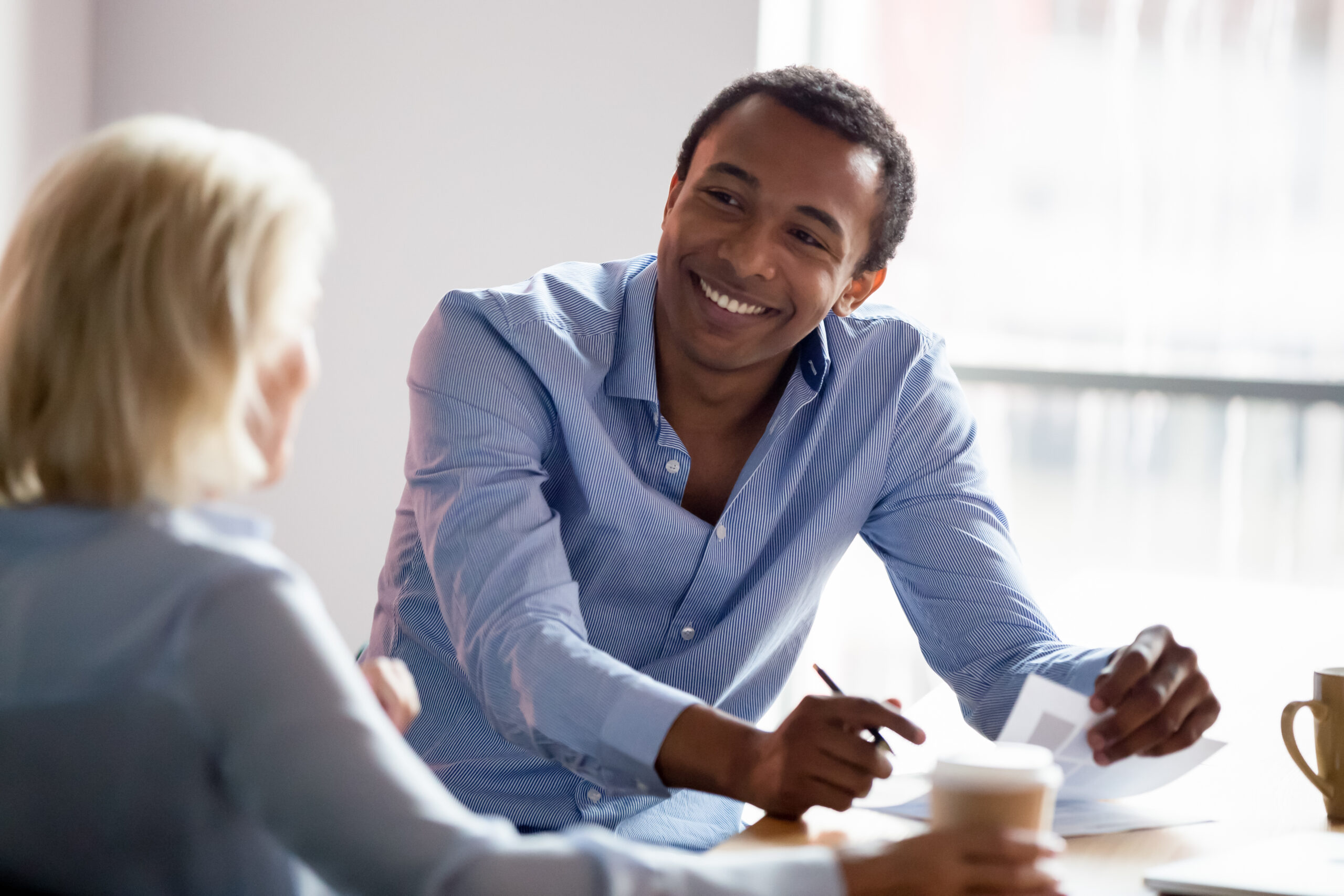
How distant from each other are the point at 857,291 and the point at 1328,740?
2.97 feet

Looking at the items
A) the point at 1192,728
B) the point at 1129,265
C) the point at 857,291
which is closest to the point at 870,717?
the point at 1192,728

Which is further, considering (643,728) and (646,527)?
(646,527)

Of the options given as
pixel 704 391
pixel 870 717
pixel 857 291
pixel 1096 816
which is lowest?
pixel 1096 816

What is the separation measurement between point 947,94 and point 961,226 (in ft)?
1.11

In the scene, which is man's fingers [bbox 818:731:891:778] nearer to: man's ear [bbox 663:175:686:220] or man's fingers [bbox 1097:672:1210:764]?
man's fingers [bbox 1097:672:1210:764]

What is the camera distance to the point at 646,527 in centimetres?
157

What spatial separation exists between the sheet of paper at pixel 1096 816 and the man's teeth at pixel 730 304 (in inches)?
27.1

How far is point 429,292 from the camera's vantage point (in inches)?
131

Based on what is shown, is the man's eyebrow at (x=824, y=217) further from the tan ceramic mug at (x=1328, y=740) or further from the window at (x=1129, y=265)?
the window at (x=1129, y=265)

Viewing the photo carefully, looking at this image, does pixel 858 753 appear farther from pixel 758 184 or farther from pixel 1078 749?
pixel 758 184

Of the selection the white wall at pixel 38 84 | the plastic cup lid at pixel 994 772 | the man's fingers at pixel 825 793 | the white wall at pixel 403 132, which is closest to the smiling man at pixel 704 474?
the man's fingers at pixel 825 793

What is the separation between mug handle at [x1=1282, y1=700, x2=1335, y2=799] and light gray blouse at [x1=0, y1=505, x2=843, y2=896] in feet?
2.29

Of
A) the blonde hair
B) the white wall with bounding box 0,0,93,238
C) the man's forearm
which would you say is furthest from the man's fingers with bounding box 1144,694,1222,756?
the white wall with bounding box 0,0,93,238

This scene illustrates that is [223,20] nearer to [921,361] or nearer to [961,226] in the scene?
[961,226]
